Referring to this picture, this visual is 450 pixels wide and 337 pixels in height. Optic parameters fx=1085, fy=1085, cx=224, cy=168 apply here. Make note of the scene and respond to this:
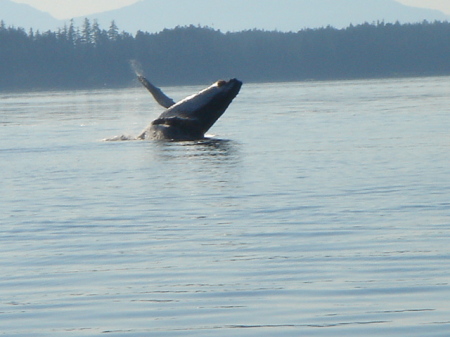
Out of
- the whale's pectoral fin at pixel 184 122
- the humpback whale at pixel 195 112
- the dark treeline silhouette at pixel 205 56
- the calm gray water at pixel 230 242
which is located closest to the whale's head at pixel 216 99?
the humpback whale at pixel 195 112

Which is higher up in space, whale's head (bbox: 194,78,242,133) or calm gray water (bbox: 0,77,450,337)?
whale's head (bbox: 194,78,242,133)

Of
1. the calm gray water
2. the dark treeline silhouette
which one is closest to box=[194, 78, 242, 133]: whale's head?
the calm gray water

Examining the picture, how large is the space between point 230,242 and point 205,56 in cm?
16460

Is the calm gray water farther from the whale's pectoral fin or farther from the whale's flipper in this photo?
the whale's flipper

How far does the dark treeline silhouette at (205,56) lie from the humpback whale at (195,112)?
128 m

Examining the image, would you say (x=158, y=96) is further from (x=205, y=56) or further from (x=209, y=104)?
(x=205, y=56)

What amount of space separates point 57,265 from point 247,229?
270cm

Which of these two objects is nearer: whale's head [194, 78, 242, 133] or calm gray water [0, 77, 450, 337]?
calm gray water [0, 77, 450, 337]

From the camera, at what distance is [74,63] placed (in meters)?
168

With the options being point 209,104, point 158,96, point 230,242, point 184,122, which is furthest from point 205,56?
point 230,242

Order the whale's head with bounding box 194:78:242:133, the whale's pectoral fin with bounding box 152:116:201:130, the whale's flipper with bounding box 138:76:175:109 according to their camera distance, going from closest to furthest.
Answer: the whale's head with bounding box 194:78:242:133, the whale's pectoral fin with bounding box 152:116:201:130, the whale's flipper with bounding box 138:76:175:109

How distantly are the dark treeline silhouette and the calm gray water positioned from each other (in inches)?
5328

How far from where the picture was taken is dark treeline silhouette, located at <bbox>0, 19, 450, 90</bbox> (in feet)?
536

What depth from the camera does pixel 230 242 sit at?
12.0 metres
